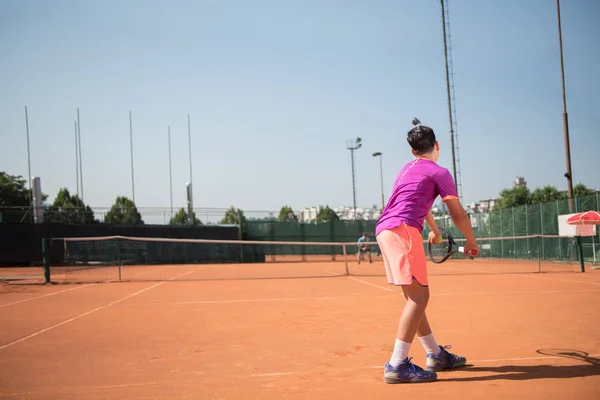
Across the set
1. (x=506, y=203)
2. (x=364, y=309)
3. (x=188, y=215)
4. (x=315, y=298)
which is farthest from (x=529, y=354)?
(x=506, y=203)

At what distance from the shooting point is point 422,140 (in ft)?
12.1

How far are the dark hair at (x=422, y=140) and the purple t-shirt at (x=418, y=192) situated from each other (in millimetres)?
116

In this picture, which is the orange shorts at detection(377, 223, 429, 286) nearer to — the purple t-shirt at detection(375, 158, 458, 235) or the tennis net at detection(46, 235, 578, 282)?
the purple t-shirt at detection(375, 158, 458, 235)

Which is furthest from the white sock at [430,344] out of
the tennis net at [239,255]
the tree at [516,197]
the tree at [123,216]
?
the tree at [516,197]

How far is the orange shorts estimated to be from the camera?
11.2 feet

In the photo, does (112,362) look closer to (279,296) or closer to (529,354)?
(529,354)

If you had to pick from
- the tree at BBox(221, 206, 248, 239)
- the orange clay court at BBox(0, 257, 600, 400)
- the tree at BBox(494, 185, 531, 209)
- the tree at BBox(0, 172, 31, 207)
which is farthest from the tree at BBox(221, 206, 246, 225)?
the tree at BBox(494, 185, 531, 209)

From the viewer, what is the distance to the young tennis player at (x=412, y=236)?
3.44 metres

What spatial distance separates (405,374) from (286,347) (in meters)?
1.70

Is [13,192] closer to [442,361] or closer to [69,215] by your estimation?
[69,215]

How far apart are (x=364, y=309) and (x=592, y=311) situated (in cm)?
300

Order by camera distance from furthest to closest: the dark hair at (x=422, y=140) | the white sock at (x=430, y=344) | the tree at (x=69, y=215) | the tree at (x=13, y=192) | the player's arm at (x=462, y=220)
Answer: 1. the tree at (x=13, y=192)
2. the tree at (x=69, y=215)
3. the white sock at (x=430, y=344)
4. the dark hair at (x=422, y=140)
5. the player's arm at (x=462, y=220)

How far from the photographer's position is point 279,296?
971cm

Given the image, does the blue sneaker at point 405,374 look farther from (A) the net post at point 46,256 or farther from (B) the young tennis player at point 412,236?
(A) the net post at point 46,256
